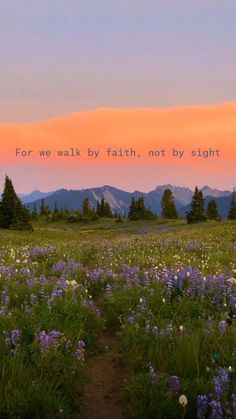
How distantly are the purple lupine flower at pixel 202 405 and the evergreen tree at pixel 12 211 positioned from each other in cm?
5793

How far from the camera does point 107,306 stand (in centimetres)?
776

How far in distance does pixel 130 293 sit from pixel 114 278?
4.55 feet

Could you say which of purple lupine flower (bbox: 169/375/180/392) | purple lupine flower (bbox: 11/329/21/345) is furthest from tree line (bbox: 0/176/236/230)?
purple lupine flower (bbox: 169/375/180/392)

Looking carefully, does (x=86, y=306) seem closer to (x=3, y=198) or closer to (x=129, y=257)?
(x=129, y=257)

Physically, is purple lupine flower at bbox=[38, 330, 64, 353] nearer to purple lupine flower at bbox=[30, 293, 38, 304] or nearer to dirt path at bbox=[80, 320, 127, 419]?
dirt path at bbox=[80, 320, 127, 419]

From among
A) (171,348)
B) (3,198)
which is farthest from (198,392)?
(3,198)

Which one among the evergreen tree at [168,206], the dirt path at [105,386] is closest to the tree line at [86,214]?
the evergreen tree at [168,206]

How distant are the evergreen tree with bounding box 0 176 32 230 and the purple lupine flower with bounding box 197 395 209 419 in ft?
190

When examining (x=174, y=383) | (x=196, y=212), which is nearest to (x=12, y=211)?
(x=196, y=212)

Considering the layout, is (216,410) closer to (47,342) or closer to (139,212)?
(47,342)

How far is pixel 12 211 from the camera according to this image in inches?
2591

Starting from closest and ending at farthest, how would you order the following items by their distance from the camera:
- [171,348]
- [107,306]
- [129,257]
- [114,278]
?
[171,348] < [107,306] < [114,278] < [129,257]

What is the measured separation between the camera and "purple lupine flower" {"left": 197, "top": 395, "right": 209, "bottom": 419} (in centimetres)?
420

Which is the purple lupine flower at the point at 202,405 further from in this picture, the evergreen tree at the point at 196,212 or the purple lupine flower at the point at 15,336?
the evergreen tree at the point at 196,212
